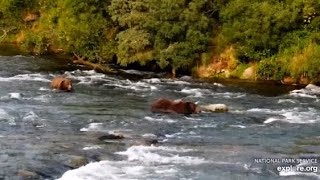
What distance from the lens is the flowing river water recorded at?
19.6 metres

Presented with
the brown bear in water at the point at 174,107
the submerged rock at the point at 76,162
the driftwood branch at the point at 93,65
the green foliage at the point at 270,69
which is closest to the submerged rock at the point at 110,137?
the submerged rock at the point at 76,162

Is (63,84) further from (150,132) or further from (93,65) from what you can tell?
(150,132)

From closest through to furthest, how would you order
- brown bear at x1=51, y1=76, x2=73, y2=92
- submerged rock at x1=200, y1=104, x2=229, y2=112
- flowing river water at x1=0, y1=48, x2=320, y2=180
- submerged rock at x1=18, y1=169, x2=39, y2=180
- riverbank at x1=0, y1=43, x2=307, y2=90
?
submerged rock at x1=18, y1=169, x2=39, y2=180
flowing river water at x1=0, y1=48, x2=320, y2=180
submerged rock at x1=200, y1=104, x2=229, y2=112
brown bear at x1=51, y1=76, x2=73, y2=92
riverbank at x1=0, y1=43, x2=307, y2=90

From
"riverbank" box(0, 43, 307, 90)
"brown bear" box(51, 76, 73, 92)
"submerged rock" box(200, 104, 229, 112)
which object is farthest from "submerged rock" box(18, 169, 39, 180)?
"riverbank" box(0, 43, 307, 90)

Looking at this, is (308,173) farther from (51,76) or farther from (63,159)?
(51,76)

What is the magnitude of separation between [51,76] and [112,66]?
6508 mm

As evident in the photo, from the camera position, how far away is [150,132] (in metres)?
24.9

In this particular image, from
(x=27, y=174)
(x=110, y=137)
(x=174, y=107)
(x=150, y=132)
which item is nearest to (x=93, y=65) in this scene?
(x=174, y=107)

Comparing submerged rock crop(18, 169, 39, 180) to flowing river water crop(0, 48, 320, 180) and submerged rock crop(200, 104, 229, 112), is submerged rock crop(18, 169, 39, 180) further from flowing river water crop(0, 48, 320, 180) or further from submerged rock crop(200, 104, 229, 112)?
submerged rock crop(200, 104, 229, 112)

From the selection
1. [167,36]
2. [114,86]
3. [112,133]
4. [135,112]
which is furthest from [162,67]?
[112,133]

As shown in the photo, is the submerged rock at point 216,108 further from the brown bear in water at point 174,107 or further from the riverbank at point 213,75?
the riverbank at point 213,75

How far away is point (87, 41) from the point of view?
45.2m

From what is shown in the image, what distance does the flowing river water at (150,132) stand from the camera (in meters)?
19.6

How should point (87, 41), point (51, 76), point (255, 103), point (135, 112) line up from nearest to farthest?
point (135, 112) < point (255, 103) < point (51, 76) < point (87, 41)
